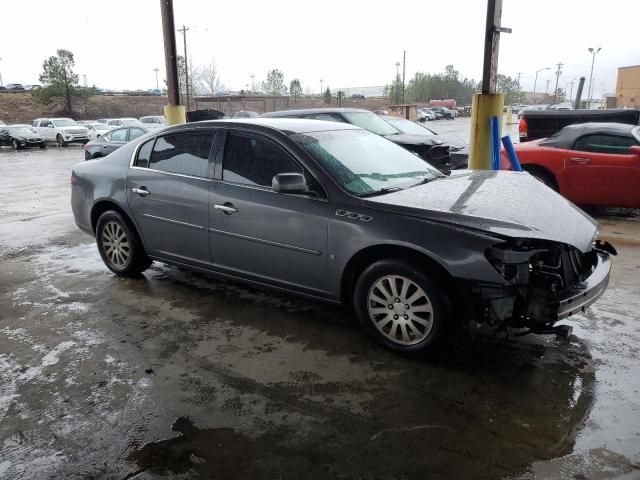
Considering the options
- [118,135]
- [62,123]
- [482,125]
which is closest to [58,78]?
[62,123]

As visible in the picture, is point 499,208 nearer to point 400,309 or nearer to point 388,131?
point 400,309

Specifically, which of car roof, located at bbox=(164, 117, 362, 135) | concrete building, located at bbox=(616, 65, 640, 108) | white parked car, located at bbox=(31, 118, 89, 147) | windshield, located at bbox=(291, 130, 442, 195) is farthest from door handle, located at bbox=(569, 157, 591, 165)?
concrete building, located at bbox=(616, 65, 640, 108)

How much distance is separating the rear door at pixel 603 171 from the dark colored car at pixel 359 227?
3.75 m

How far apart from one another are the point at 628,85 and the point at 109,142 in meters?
60.1

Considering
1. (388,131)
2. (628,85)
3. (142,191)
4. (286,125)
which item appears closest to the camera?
(286,125)

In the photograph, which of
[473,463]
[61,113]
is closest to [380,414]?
[473,463]

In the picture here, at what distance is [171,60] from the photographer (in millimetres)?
11156

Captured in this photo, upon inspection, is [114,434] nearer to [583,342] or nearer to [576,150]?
[583,342]

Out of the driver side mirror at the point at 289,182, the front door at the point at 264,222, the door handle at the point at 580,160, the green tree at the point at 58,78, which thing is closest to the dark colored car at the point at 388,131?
the door handle at the point at 580,160

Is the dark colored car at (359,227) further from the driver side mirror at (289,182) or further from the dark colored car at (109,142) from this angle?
the dark colored car at (109,142)

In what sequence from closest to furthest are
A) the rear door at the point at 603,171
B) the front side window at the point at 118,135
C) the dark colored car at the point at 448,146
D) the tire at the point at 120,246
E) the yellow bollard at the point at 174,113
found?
the tire at the point at 120,246, the rear door at the point at 603,171, the dark colored car at the point at 448,146, the yellow bollard at the point at 174,113, the front side window at the point at 118,135

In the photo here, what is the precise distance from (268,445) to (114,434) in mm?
868

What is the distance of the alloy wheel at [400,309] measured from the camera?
3510mm

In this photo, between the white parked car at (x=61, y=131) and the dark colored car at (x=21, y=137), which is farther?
the white parked car at (x=61, y=131)
